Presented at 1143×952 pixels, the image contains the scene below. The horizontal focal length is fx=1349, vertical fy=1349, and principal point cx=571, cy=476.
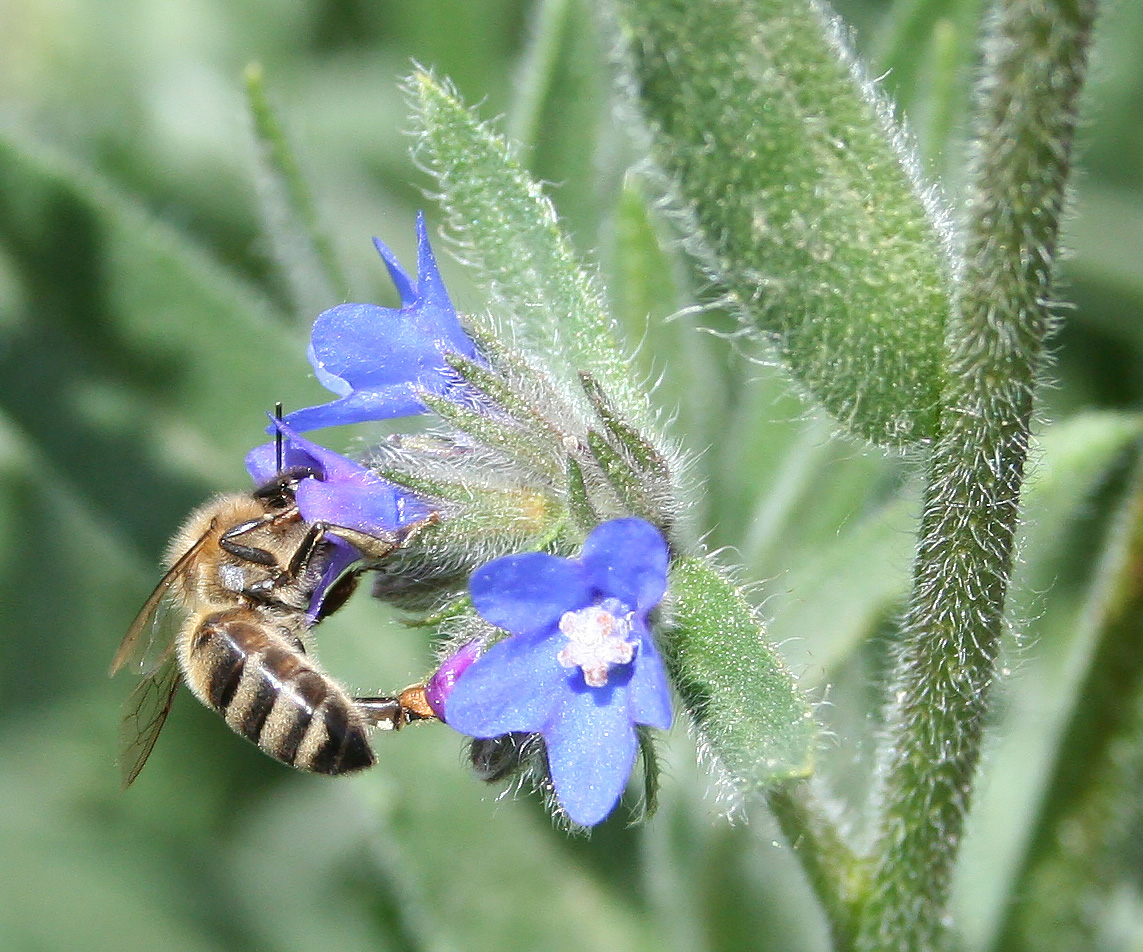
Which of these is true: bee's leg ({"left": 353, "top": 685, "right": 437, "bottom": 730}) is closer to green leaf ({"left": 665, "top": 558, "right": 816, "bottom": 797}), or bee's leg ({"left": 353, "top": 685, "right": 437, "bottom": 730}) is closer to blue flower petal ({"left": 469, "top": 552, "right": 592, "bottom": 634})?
blue flower petal ({"left": 469, "top": 552, "right": 592, "bottom": 634})

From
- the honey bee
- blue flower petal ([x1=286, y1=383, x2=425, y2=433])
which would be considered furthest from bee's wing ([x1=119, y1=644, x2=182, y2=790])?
blue flower petal ([x1=286, y1=383, x2=425, y2=433])

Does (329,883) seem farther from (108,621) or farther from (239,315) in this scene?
(239,315)

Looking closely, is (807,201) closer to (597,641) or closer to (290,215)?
(597,641)

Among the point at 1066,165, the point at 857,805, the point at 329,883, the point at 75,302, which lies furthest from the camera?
the point at 329,883

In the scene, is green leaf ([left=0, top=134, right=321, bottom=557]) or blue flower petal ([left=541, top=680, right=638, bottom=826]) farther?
green leaf ([left=0, top=134, right=321, bottom=557])

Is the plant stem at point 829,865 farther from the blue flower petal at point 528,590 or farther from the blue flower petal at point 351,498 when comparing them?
the blue flower petal at point 351,498

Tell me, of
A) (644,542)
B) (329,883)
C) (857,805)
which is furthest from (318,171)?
(644,542)

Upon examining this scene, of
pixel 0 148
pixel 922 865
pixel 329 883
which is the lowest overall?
pixel 329 883
